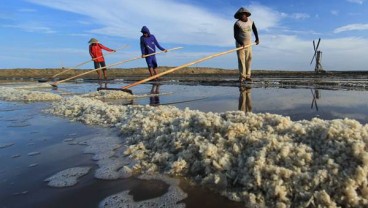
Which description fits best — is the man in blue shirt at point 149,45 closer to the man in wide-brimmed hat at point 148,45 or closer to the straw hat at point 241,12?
the man in wide-brimmed hat at point 148,45

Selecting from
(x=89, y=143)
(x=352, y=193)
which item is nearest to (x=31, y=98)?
(x=89, y=143)

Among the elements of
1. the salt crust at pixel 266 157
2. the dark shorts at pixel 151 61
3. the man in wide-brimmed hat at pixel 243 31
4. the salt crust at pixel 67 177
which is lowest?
the salt crust at pixel 67 177

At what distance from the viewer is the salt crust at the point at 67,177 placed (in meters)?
3.30

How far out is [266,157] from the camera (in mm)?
3027

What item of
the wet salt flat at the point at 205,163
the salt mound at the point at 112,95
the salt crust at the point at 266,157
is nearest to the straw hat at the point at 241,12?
the salt mound at the point at 112,95

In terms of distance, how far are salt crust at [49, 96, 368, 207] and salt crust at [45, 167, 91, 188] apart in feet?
1.91

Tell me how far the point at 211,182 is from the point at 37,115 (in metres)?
5.58

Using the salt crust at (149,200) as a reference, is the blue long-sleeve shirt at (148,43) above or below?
above

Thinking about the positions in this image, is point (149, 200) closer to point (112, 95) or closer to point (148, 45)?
point (112, 95)

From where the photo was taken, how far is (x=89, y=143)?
474 centimetres

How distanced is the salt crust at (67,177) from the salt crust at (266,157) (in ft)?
1.91

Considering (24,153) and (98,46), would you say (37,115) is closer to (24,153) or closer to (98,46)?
(24,153)

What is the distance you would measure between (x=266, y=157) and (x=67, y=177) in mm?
1908

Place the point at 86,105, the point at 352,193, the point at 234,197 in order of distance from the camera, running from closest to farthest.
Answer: the point at 352,193 → the point at 234,197 → the point at 86,105
